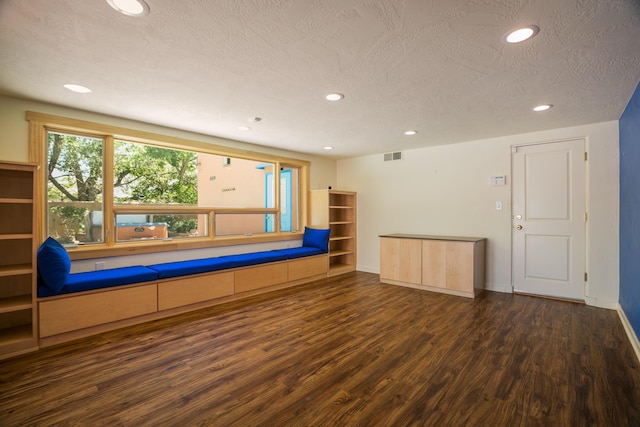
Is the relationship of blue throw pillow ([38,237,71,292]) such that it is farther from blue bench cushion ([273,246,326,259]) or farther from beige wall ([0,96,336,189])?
blue bench cushion ([273,246,326,259])

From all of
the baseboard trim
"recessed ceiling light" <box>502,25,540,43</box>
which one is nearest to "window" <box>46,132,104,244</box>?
"recessed ceiling light" <box>502,25,540,43</box>

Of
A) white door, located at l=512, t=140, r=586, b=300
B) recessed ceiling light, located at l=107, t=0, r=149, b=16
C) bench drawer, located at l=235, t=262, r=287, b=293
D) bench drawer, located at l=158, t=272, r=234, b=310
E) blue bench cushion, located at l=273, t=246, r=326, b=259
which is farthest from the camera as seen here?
blue bench cushion, located at l=273, t=246, r=326, b=259

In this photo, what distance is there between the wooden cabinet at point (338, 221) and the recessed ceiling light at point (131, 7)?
414 cm

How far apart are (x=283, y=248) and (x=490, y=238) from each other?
3389 millimetres

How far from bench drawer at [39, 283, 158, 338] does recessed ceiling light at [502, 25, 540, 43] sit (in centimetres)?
388

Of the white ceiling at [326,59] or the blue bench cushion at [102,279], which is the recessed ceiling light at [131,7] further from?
the blue bench cushion at [102,279]

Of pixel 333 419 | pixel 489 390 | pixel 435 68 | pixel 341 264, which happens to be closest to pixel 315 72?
pixel 435 68

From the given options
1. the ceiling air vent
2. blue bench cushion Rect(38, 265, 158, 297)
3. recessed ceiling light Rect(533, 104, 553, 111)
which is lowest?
blue bench cushion Rect(38, 265, 158, 297)

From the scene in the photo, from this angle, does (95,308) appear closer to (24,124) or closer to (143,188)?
(143,188)

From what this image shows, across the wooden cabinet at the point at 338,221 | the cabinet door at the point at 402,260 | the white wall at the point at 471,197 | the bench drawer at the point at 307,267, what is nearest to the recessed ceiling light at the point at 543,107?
the white wall at the point at 471,197

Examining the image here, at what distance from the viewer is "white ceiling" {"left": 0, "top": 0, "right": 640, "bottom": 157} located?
1664 millimetres

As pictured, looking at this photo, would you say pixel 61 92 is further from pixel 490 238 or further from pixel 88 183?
pixel 490 238

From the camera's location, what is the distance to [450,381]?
2.14m

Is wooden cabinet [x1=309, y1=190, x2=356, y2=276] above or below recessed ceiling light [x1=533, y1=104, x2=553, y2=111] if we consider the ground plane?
below
